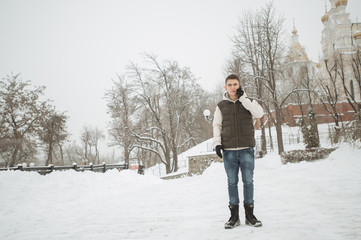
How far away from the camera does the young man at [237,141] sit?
3012 millimetres

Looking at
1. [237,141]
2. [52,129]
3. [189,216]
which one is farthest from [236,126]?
[52,129]

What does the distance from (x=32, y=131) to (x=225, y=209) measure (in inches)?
961

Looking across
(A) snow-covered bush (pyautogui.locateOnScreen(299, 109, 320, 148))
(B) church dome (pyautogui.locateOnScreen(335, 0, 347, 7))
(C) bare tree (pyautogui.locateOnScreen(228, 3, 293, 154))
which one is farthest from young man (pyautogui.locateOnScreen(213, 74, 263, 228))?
(B) church dome (pyautogui.locateOnScreen(335, 0, 347, 7))

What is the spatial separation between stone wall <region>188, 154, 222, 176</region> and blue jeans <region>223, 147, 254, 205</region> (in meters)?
14.9

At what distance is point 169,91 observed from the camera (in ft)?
80.8

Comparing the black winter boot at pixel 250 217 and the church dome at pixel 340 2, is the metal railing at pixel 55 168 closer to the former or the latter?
the black winter boot at pixel 250 217

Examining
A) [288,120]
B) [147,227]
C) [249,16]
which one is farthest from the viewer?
[288,120]

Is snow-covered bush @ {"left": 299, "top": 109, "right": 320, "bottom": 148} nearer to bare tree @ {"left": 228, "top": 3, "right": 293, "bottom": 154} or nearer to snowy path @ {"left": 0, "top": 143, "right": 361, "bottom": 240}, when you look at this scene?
bare tree @ {"left": 228, "top": 3, "right": 293, "bottom": 154}

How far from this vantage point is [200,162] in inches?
719

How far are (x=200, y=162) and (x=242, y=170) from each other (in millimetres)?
15479

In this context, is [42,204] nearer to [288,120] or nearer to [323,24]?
[288,120]

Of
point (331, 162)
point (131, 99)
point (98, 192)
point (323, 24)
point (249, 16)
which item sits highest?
point (323, 24)

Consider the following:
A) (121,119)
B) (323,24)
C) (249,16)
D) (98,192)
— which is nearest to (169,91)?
(121,119)

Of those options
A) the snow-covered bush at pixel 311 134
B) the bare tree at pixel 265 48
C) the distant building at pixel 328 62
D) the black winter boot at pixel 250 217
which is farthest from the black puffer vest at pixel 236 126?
the distant building at pixel 328 62
